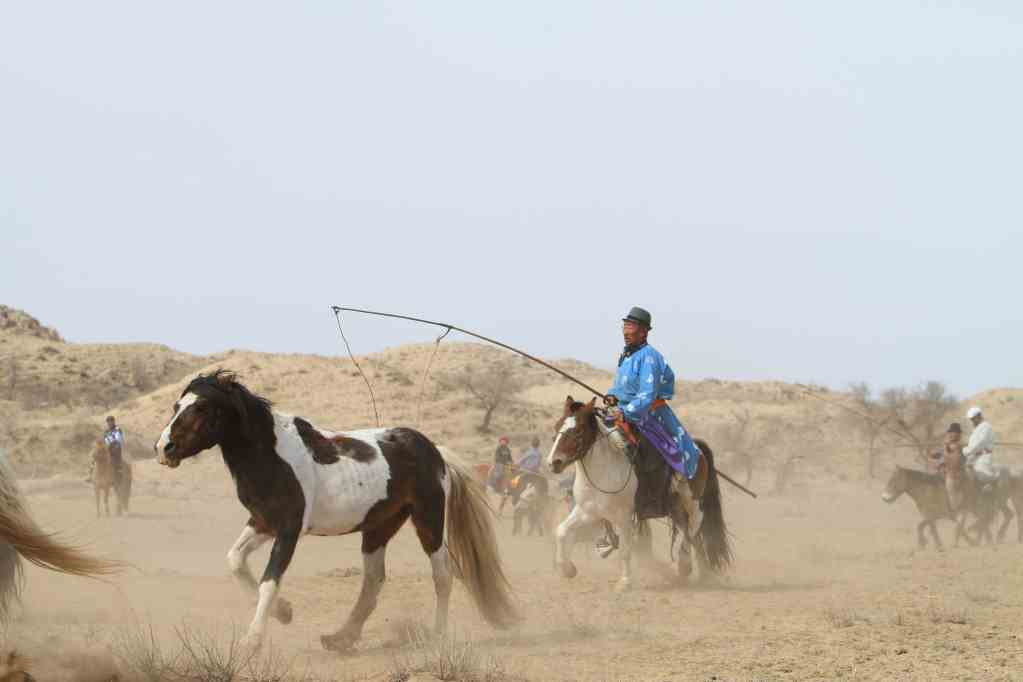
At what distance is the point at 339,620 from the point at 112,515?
563 inches

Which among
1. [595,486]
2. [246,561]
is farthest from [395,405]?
[246,561]

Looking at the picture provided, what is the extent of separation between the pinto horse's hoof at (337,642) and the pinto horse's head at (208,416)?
162 centimetres

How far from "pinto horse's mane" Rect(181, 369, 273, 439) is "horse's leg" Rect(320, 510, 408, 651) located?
1359 mm

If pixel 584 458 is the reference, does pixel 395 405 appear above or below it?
above

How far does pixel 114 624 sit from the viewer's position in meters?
8.65

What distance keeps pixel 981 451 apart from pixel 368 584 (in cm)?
1426

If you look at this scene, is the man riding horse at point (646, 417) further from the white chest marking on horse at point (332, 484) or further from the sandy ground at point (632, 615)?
the white chest marking on horse at point (332, 484)

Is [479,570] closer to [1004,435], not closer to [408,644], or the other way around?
[408,644]

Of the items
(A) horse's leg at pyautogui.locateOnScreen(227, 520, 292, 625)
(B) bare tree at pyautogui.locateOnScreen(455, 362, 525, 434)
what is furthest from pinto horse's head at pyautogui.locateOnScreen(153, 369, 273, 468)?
(B) bare tree at pyautogui.locateOnScreen(455, 362, 525, 434)

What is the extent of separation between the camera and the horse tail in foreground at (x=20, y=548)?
18.7 ft

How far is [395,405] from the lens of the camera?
132 ft

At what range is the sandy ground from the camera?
23.3ft

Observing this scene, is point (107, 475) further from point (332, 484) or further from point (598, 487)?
point (332, 484)

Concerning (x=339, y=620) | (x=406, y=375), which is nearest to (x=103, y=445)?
(x=339, y=620)
